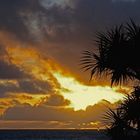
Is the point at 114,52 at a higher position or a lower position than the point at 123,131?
higher

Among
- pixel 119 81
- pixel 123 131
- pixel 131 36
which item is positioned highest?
pixel 131 36

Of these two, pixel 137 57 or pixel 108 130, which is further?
pixel 108 130

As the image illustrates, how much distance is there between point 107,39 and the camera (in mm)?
20641

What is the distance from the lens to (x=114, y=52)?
66.1ft

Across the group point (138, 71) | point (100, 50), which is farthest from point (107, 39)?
point (138, 71)

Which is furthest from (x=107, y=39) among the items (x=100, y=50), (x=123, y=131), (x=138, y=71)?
(x=123, y=131)

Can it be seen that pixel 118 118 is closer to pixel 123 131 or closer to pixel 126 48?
pixel 123 131

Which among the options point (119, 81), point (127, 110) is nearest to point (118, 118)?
point (127, 110)

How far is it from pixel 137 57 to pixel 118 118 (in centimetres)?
265

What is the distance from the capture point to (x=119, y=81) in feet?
65.6

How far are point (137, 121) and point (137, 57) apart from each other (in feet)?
7.85

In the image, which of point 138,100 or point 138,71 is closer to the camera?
point 138,71

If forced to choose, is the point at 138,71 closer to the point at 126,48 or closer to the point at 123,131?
the point at 126,48

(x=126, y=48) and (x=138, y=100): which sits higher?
(x=126, y=48)
